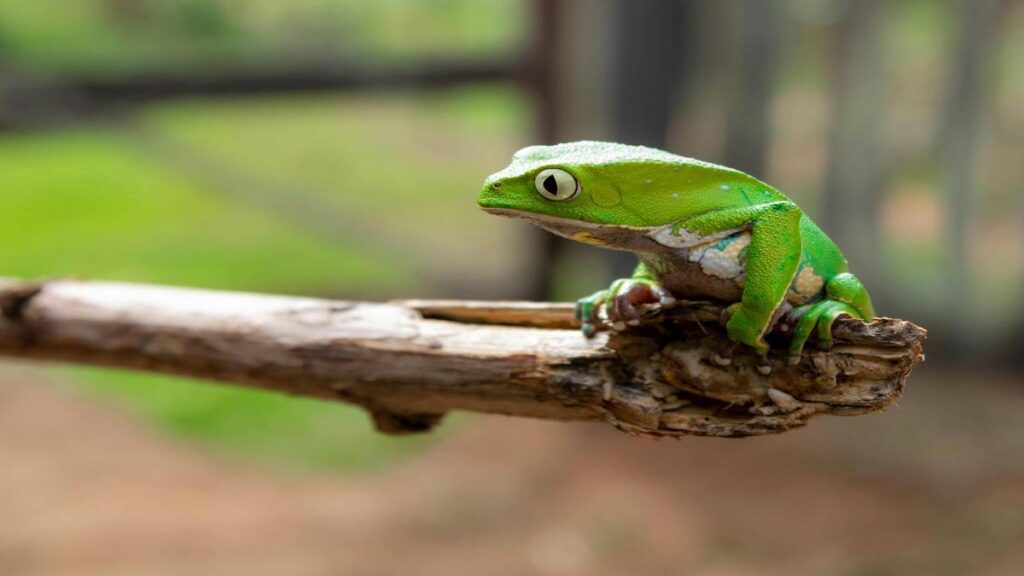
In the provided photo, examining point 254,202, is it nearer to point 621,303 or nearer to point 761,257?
point 621,303

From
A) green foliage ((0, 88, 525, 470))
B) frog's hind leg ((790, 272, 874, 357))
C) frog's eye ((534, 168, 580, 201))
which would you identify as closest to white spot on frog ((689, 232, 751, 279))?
frog's hind leg ((790, 272, 874, 357))

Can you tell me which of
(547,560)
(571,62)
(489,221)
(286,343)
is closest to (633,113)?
(571,62)

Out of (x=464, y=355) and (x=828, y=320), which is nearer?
(x=828, y=320)

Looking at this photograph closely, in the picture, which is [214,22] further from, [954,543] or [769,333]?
[769,333]

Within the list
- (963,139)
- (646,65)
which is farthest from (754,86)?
(963,139)

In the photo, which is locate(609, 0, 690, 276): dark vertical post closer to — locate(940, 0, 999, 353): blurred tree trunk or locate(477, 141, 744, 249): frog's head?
locate(940, 0, 999, 353): blurred tree trunk

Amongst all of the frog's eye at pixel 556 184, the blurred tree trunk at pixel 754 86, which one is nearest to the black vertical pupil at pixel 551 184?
the frog's eye at pixel 556 184

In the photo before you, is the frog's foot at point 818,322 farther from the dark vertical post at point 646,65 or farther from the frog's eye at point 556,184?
the dark vertical post at point 646,65
